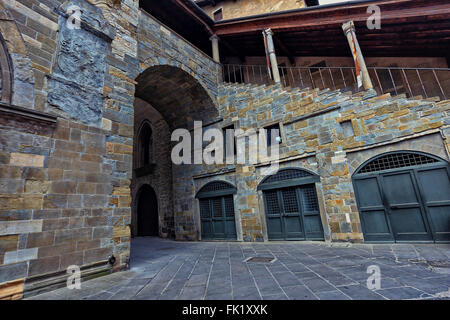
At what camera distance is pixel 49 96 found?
3643 mm

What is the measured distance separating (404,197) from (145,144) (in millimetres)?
12486

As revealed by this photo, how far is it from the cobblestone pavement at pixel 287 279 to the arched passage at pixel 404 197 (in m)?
0.75

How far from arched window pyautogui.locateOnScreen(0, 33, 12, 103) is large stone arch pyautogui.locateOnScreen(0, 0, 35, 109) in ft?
0.11

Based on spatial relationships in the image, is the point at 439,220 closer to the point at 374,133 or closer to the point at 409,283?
the point at 374,133

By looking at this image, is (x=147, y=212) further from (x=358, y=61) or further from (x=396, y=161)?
(x=358, y=61)

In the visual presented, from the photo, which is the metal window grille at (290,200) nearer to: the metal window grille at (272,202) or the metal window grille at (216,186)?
the metal window grille at (272,202)

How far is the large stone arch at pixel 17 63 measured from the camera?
3.29 meters

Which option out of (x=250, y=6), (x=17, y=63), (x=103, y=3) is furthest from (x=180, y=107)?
(x=250, y=6)

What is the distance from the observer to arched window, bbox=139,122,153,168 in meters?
13.1

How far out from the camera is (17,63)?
3.36 meters

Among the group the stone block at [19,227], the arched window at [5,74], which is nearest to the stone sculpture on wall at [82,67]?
the arched window at [5,74]

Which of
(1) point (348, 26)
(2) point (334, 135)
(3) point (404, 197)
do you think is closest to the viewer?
(3) point (404, 197)

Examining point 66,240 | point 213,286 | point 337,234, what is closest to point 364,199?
point 337,234
